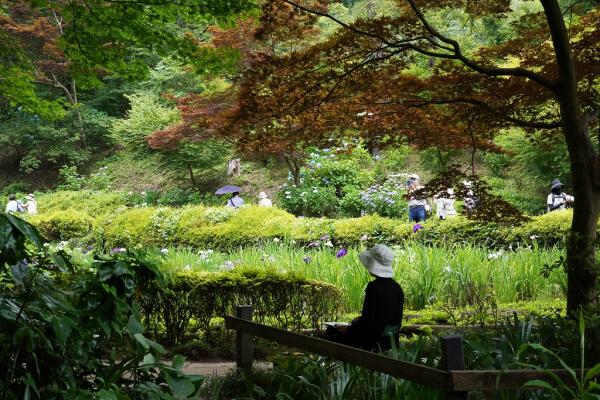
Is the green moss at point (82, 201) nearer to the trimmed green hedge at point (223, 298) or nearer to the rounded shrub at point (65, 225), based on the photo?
the rounded shrub at point (65, 225)

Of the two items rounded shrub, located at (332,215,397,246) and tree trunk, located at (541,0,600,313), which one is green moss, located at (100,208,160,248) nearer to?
rounded shrub, located at (332,215,397,246)

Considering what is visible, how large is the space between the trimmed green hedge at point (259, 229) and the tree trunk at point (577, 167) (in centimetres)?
352

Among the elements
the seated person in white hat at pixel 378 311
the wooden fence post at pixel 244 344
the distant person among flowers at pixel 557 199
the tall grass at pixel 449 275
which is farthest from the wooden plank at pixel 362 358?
the distant person among flowers at pixel 557 199

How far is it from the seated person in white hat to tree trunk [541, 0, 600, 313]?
129cm

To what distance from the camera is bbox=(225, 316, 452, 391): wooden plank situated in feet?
8.55

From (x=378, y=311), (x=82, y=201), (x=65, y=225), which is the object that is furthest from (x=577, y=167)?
(x=82, y=201)

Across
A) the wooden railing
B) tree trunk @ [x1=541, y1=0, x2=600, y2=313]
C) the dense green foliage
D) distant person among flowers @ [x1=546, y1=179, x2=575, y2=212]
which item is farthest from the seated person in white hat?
distant person among flowers @ [x1=546, y1=179, x2=575, y2=212]

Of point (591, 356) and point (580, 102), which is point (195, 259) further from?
point (591, 356)

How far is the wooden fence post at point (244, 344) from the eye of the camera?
4469mm

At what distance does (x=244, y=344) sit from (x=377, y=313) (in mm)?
910

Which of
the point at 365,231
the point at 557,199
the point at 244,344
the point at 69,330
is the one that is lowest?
the point at 244,344

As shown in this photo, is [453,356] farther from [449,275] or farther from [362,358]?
[449,275]

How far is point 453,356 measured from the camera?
2578mm

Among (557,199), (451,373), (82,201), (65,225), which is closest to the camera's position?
(451,373)
